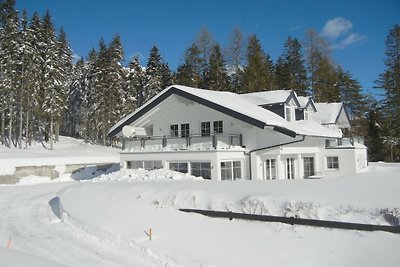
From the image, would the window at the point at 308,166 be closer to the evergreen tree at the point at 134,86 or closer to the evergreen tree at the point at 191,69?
the evergreen tree at the point at 191,69

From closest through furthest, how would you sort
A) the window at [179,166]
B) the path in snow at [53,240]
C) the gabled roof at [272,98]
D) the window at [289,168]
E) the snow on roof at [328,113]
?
1. the path in snow at [53,240]
2. the window at [179,166]
3. the window at [289,168]
4. the gabled roof at [272,98]
5. the snow on roof at [328,113]

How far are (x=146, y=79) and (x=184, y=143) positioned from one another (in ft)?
106

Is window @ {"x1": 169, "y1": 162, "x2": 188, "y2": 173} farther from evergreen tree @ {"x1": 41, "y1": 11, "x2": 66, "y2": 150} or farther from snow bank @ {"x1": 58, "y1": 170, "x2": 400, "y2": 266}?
evergreen tree @ {"x1": 41, "y1": 11, "x2": 66, "y2": 150}

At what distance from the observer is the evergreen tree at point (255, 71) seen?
135 feet

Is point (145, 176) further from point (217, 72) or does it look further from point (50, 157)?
point (217, 72)

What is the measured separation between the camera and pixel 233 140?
20453mm

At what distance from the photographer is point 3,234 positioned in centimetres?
1120

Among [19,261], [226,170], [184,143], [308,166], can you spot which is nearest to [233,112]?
[226,170]

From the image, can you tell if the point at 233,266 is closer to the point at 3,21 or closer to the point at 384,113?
the point at 384,113

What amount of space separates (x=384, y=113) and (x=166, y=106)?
91.4 feet

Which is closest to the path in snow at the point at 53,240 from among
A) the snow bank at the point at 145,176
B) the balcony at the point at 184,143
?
the snow bank at the point at 145,176

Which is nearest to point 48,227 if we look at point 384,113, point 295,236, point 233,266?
point 233,266

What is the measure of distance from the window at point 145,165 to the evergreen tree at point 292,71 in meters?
29.8

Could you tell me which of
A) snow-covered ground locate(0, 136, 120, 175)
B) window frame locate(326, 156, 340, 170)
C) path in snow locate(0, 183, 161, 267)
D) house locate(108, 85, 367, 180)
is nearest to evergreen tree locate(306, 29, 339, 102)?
house locate(108, 85, 367, 180)
